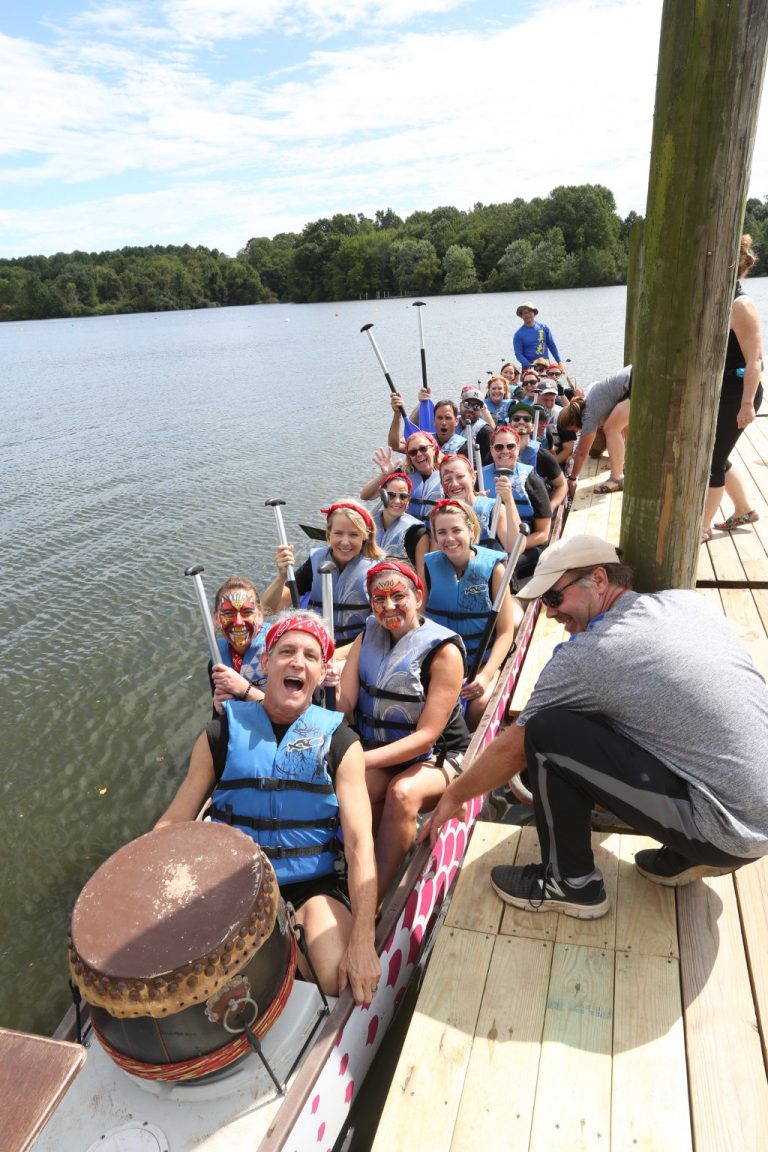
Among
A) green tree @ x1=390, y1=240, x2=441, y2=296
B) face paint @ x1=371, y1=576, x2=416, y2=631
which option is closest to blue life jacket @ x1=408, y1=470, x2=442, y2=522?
face paint @ x1=371, y1=576, x2=416, y2=631

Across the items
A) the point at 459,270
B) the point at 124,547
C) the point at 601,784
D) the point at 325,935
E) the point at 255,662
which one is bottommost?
the point at 124,547

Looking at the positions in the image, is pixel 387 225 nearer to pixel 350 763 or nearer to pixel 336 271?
pixel 336 271

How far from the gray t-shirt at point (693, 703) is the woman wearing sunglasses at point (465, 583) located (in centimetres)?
201

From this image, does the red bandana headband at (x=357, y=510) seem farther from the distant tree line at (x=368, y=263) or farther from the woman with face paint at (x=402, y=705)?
the distant tree line at (x=368, y=263)

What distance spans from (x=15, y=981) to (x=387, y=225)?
3836 inches

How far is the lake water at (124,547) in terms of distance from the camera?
499cm

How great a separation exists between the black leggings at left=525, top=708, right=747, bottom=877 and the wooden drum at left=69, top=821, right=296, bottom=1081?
914mm

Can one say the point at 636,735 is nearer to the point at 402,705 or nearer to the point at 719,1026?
the point at 719,1026

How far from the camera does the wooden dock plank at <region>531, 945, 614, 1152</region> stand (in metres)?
1.89

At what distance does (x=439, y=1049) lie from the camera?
214cm

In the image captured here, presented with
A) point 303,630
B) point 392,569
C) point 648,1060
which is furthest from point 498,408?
point 648,1060

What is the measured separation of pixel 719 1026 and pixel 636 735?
838 millimetres

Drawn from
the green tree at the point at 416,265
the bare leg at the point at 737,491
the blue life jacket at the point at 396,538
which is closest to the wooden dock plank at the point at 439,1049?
the blue life jacket at the point at 396,538

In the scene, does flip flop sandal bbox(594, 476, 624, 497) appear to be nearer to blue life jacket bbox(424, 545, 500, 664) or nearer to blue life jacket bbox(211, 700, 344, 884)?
blue life jacket bbox(424, 545, 500, 664)
